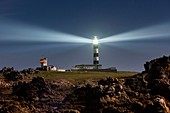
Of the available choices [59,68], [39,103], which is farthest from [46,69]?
[39,103]

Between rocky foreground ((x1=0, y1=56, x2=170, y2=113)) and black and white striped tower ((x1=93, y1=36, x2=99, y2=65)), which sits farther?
black and white striped tower ((x1=93, y1=36, x2=99, y2=65))

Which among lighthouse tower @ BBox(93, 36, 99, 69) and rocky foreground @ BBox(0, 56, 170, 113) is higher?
lighthouse tower @ BBox(93, 36, 99, 69)

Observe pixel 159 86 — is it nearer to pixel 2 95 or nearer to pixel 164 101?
pixel 164 101

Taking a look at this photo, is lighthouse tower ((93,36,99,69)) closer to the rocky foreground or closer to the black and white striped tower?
the black and white striped tower

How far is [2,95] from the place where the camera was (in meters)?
72.1

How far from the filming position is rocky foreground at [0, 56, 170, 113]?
55344 mm

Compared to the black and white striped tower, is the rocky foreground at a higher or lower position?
lower

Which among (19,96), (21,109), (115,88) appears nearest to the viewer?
(21,109)

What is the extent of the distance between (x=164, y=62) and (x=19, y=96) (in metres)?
24.2

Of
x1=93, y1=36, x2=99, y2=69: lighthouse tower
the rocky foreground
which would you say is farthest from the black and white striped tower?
the rocky foreground

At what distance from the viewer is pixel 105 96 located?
190 feet

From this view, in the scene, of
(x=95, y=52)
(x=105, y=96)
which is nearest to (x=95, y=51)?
(x=95, y=52)

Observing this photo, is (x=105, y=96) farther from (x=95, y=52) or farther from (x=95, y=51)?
(x=95, y=51)

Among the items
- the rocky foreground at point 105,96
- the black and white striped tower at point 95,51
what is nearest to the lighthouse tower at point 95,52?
the black and white striped tower at point 95,51
